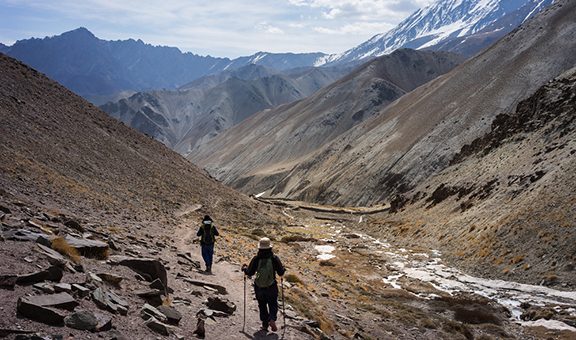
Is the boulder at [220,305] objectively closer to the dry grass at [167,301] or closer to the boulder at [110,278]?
the dry grass at [167,301]

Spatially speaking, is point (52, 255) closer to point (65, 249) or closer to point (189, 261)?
point (65, 249)

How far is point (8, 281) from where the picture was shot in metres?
9.05

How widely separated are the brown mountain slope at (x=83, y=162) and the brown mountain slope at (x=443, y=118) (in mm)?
37181

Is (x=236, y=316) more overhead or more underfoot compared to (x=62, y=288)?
more underfoot

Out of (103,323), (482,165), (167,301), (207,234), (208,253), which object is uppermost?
(482,165)

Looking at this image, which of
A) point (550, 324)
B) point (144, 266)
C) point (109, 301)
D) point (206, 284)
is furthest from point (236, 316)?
point (550, 324)

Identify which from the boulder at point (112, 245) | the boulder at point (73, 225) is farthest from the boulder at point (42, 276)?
the boulder at point (73, 225)

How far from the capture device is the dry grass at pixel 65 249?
1188cm

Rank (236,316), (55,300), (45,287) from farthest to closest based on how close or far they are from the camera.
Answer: (236,316) → (45,287) → (55,300)

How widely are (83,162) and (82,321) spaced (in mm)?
31857

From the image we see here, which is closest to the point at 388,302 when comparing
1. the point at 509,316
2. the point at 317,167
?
the point at 509,316

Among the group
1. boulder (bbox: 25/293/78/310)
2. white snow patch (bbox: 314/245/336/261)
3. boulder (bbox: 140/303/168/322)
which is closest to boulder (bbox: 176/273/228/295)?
boulder (bbox: 140/303/168/322)

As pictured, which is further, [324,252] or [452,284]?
[324,252]

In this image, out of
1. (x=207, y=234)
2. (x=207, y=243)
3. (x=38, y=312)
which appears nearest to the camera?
(x=38, y=312)
